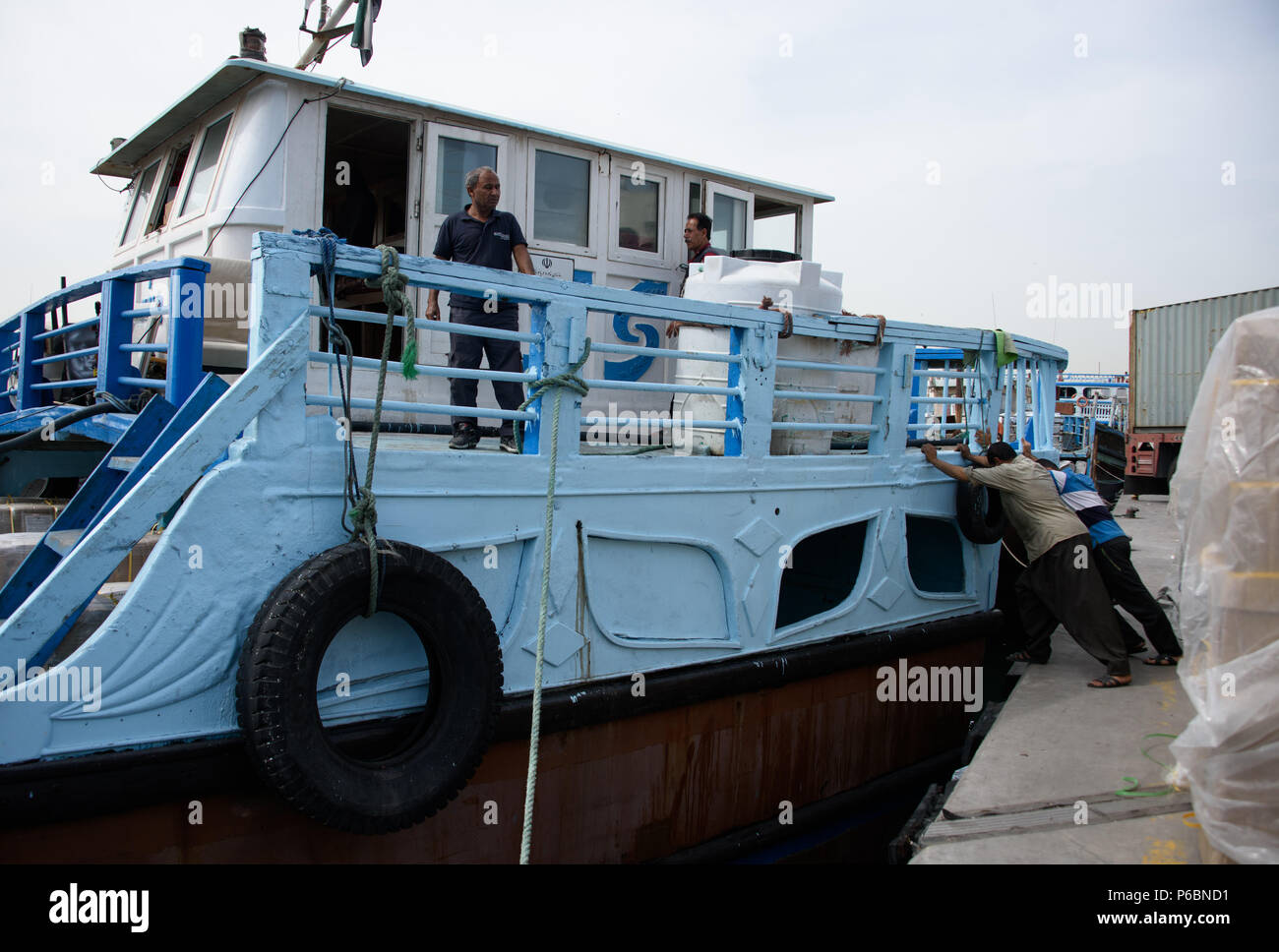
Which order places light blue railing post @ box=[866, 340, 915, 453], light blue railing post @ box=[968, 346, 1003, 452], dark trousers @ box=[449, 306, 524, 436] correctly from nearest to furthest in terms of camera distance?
dark trousers @ box=[449, 306, 524, 436]
light blue railing post @ box=[866, 340, 915, 453]
light blue railing post @ box=[968, 346, 1003, 452]

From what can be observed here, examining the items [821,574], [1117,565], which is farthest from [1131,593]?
[821,574]

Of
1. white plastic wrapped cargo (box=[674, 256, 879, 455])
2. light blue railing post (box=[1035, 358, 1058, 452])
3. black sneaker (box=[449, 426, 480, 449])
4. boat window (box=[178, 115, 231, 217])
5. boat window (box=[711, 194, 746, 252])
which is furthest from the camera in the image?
boat window (box=[711, 194, 746, 252])

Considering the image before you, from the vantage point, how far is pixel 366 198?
672 centimetres

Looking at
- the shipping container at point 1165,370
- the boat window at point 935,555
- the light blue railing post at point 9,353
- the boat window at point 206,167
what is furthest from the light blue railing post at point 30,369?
the shipping container at point 1165,370

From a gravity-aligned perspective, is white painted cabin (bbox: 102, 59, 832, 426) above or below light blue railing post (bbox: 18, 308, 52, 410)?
above

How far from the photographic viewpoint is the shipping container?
20422 mm

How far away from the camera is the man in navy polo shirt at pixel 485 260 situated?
458cm

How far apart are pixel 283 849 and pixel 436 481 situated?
1.33 meters

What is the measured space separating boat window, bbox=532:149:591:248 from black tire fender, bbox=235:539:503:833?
360cm

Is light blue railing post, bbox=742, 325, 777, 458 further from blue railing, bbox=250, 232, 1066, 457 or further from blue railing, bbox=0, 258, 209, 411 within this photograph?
blue railing, bbox=0, 258, 209, 411

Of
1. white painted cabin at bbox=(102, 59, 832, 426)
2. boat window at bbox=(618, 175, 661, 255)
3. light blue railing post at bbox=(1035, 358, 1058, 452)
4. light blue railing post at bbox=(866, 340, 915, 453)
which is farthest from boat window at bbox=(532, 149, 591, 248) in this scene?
light blue railing post at bbox=(1035, 358, 1058, 452)

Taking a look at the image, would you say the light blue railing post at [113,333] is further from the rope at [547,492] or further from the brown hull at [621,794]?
the brown hull at [621,794]
